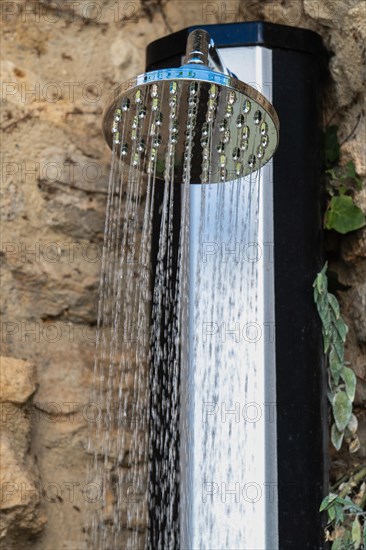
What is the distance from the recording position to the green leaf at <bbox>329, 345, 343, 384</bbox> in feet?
5.72

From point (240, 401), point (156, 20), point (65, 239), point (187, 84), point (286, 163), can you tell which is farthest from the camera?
point (156, 20)

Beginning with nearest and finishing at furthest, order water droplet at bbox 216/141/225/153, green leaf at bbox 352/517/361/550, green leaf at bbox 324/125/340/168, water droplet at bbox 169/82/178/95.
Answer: water droplet at bbox 169/82/178/95 → water droplet at bbox 216/141/225/153 → green leaf at bbox 352/517/361/550 → green leaf at bbox 324/125/340/168

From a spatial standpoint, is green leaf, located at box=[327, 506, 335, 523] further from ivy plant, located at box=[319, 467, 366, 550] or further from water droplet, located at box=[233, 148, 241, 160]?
water droplet, located at box=[233, 148, 241, 160]

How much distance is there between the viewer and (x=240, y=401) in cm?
163

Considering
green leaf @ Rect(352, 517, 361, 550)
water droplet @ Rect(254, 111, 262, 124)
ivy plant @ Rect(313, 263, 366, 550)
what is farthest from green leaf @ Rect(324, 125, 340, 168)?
green leaf @ Rect(352, 517, 361, 550)

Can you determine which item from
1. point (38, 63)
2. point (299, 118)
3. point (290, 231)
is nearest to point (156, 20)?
point (38, 63)

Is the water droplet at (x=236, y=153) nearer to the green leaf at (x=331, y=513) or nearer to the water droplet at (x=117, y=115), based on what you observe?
the water droplet at (x=117, y=115)

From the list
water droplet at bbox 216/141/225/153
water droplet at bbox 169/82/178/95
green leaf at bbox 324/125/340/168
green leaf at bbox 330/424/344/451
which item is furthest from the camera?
green leaf at bbox 324/125/340/168

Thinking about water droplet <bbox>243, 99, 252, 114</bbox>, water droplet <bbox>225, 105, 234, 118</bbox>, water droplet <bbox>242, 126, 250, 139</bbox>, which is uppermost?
water droplet <bbox>243, 99, 252, 114</bbox>

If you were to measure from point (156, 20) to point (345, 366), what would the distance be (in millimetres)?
837

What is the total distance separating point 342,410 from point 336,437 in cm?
5

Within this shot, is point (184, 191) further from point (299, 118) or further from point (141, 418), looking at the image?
point (141, 418)

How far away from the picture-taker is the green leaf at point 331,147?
1872mm

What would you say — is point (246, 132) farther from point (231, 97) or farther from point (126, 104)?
point (126, 104)
